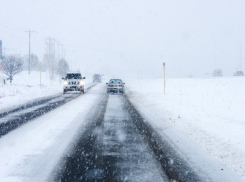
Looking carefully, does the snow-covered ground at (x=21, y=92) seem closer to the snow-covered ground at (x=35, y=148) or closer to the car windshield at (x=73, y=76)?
the car windshield at (x=73, y=76)

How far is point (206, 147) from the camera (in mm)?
7102

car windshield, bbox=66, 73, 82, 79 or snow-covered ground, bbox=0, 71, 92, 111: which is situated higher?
car windshield, bbox=66, 73, 82, 79

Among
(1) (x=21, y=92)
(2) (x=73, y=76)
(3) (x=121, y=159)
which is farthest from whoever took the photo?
(2) (x=73, y=76)

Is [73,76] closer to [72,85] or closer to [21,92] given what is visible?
[72,85]

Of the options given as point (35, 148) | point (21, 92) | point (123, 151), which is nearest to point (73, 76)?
point (21, 92)

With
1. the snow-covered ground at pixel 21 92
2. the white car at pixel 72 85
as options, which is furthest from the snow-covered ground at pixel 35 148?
the white car at pixel 72 85

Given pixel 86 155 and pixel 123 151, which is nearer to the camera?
pixel 86 155

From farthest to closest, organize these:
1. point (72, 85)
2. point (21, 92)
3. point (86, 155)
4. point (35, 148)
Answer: point (21, 92) < point (72, 85) < point (35, 148) < point (86, 155)

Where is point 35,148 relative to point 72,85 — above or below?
below

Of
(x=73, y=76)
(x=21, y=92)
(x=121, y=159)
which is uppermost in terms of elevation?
(x=73, y=76)

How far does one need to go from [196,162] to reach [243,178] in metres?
1.07

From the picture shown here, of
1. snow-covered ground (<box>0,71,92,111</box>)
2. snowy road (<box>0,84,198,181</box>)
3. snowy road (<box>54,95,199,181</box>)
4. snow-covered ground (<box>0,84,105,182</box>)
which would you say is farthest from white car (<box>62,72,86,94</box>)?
snowy road (<box>54,95,199,181</box>)

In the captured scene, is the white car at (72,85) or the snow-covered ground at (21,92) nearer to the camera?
the snow-covered ground at (21,92)

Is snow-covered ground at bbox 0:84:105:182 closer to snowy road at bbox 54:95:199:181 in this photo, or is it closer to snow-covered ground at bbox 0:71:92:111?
snowy road at bbox 54:95:199:181
